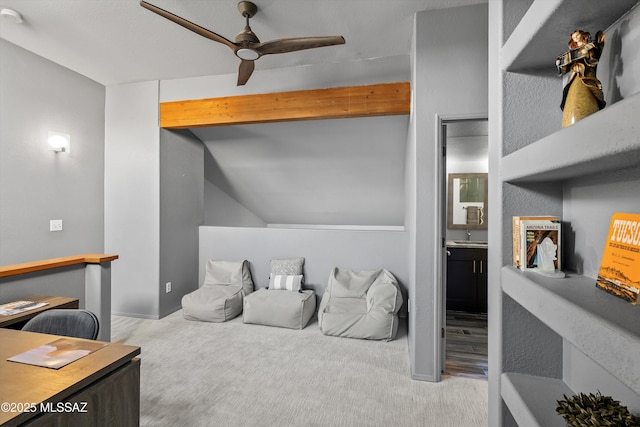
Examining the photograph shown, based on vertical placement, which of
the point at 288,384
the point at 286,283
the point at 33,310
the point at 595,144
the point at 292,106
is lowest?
the point at 288,384

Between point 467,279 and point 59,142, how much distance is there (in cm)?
500

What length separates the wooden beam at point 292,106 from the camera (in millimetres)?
3080

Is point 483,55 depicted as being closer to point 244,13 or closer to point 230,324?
point 244,13

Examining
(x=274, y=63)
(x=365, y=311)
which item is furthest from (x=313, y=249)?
(x=274, y=63)

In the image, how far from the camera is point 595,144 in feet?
2.12

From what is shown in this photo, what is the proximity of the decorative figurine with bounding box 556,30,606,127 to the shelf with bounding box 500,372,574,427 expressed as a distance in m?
0.88

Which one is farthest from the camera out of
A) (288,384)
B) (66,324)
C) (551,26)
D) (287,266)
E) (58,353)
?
(287,266)

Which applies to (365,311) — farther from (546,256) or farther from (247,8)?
(247,8)

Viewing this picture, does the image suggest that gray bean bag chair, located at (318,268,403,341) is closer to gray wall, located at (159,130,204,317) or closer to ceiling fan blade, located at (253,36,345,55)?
gray wall, located at (159,130,204,317)

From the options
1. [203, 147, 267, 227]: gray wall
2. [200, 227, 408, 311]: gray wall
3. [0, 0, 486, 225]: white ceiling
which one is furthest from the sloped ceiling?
[200, 227, 408, 311]: gray wall

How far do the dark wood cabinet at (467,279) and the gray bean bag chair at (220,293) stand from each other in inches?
102

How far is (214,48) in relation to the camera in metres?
2.98

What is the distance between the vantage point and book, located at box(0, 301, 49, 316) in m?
1.99

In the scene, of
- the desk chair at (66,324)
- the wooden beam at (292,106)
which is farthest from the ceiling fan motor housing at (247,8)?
the desk chair at (66,324)
